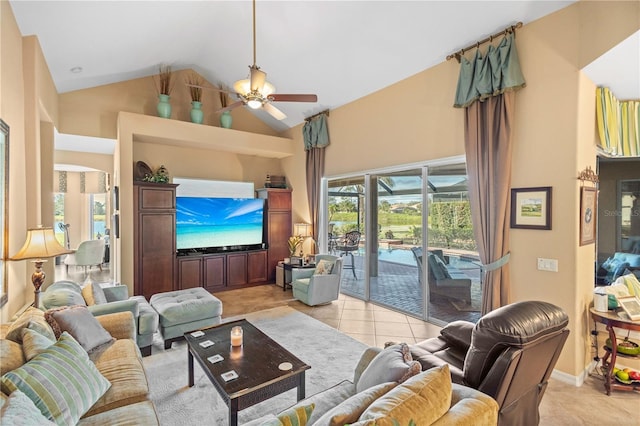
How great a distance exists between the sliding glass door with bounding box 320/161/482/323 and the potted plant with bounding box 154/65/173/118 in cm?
324

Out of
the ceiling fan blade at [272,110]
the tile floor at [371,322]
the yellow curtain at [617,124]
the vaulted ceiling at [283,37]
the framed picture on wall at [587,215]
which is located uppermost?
the vaulted ceiling at [283,37]

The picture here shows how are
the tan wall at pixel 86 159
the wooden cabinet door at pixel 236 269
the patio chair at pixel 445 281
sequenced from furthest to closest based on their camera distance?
the tan wall at pixel 86 159, the wooden cabinet door at pixel 236 269, the patio chair at pixel 445 281

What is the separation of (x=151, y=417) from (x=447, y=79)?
4.37m

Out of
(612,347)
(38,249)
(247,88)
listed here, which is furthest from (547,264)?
(38,249)

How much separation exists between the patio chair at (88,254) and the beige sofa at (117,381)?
612 centimetres

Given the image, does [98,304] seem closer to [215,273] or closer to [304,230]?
[215,273]

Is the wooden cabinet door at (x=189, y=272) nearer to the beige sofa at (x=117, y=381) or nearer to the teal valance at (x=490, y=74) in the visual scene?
the beige sofa at (x=117, y=381)

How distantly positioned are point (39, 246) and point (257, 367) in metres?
2.21

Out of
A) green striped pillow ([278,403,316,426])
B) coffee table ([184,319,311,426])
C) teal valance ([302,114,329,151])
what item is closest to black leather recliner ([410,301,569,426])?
green striped pillow ([278,403,316,426])

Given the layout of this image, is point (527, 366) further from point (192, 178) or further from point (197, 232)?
point (192, 178)

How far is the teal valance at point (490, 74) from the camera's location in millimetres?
3074

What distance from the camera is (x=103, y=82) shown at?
16.3 ft

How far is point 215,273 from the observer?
19.0 ft

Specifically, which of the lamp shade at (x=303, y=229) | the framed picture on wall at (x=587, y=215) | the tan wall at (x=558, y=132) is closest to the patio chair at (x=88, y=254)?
the lamp shade at (x=303, y=229)
